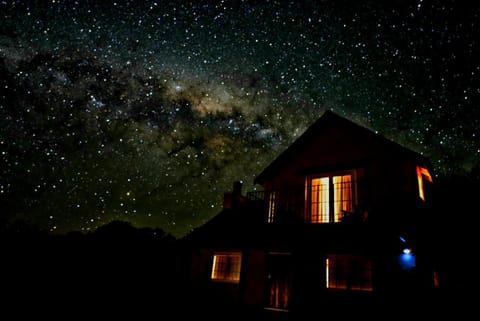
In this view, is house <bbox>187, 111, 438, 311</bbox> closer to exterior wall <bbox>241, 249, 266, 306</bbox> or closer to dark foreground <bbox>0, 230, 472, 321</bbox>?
exterior wall <bbox>241, 249, 266, 306</bbox>

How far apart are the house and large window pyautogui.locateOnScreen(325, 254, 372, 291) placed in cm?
3

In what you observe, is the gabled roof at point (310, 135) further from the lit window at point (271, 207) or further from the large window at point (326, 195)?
the large window at point (326, 195)

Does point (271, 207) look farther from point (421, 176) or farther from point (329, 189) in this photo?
point (421, 176)

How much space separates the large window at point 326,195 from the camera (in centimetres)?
1051

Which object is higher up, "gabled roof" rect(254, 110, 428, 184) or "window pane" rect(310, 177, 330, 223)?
"gabled roof" rect(254, 110, 428, 184)

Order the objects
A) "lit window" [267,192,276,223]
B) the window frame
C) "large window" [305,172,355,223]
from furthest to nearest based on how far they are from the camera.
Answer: "lit window" [267,192,276,223] → "large window" [305,172,355,223] → the window frame

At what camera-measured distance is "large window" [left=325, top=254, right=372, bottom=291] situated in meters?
9.17

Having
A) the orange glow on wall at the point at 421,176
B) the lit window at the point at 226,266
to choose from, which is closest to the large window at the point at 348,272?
the orange glow on wall at the point at 421,176

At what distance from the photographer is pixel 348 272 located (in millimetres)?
9539

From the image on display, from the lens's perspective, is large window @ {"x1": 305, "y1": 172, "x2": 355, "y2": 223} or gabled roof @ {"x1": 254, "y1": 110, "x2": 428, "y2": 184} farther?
gabled roof @ {"x1": 254, "y1": 110, "x2": 428, "y2": 184}

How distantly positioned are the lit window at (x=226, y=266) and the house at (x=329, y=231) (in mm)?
43

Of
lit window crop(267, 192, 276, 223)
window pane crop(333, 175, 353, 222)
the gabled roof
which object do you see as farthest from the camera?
the gabled roof

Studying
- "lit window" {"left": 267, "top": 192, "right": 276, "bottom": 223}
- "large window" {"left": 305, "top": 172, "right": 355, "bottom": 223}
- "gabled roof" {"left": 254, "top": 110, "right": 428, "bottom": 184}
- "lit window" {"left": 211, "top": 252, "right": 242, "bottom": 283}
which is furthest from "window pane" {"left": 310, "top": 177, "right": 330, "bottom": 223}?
"lit window" {"left": 211, "top": 252, "right": 242, "bottom": 283}

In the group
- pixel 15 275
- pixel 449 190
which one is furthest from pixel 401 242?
pixel 15 275
